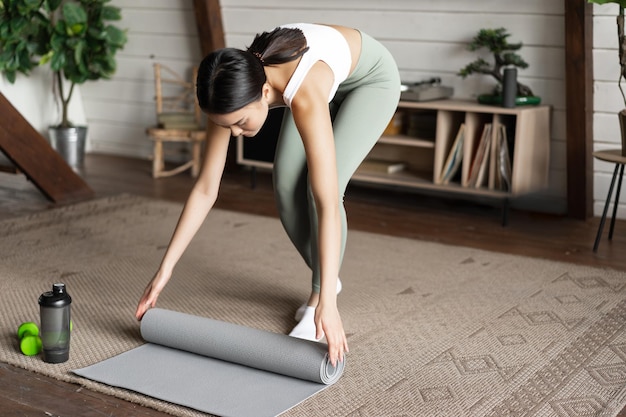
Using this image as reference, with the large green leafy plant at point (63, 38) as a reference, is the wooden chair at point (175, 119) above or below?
below

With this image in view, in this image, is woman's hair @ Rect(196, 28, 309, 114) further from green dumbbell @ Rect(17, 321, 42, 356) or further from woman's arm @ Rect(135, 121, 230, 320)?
green dumbbell @ Rect(17, 321, 42, 356)

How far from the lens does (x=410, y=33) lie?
4375mm

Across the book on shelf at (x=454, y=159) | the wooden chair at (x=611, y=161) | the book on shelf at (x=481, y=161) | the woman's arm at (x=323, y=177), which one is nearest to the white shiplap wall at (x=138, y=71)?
the book on shelf at (x=454, y=159)

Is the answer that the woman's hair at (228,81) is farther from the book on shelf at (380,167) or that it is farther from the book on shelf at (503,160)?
the book on shelf at (380,167)

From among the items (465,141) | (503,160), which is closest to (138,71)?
(465,141)

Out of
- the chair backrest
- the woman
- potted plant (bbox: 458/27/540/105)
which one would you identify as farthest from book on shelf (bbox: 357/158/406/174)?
the woman

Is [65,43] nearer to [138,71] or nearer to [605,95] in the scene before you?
[138,71]

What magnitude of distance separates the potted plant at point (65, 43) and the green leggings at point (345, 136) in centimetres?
312

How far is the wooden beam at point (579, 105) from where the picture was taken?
3719 mm

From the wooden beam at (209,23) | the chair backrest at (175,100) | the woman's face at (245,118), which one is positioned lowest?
the chair backrest at (175,100)

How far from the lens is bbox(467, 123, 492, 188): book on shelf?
3.99 m

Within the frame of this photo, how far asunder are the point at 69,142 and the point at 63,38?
67 cm

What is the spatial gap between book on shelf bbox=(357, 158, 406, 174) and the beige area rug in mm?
727

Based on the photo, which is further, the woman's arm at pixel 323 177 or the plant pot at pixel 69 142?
the plant pot at pixel 69 142
